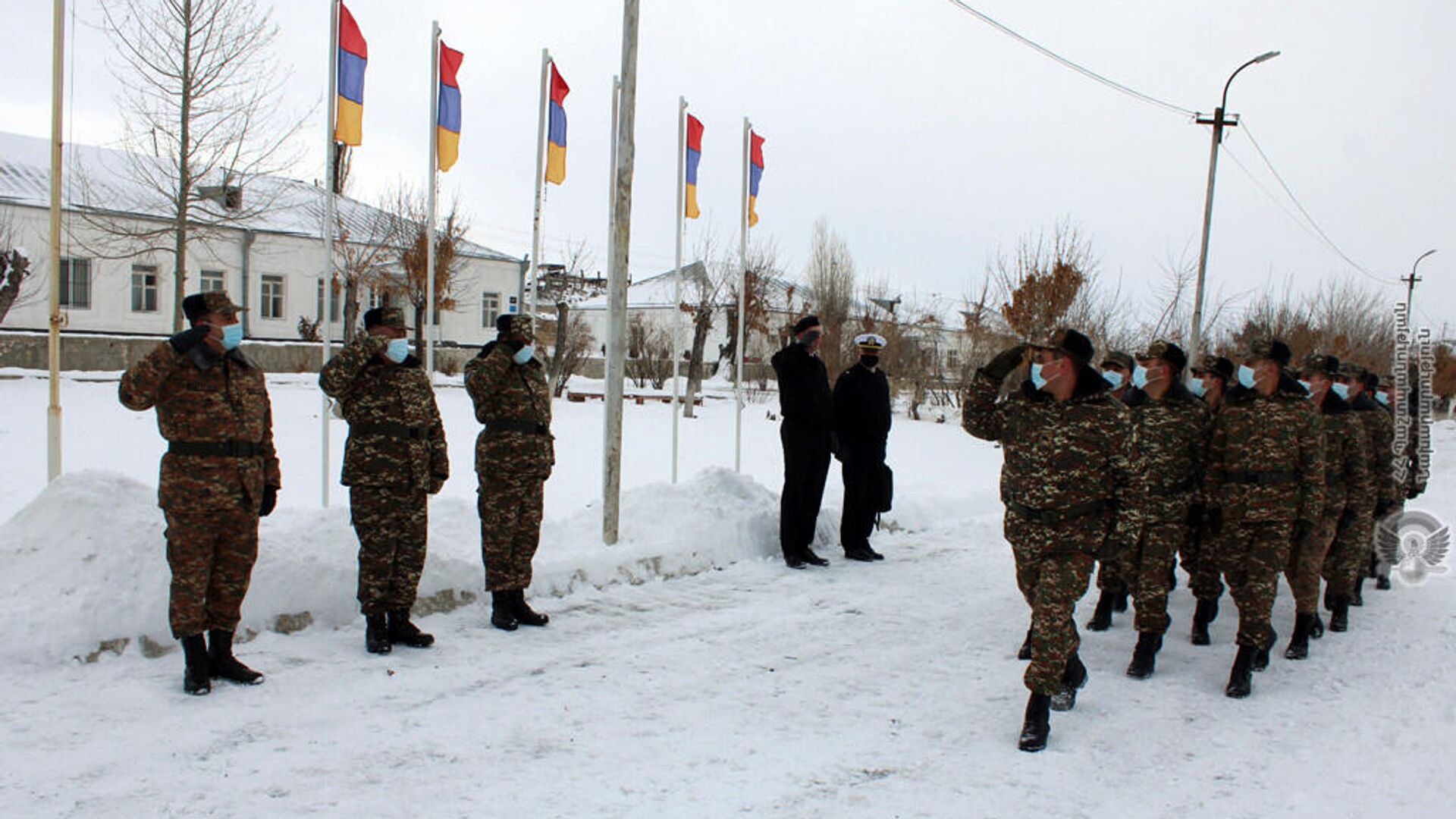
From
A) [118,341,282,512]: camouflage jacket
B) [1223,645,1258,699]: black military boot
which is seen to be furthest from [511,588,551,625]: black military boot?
[1223,645,1258,699]: black military boot

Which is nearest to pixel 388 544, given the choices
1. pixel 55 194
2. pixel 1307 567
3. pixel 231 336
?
pixel 231 336

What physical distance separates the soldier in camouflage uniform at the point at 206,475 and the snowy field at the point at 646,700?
0.31 meters

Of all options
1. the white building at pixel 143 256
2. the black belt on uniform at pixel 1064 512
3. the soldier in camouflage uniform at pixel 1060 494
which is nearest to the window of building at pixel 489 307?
the white building at pixel 143 256

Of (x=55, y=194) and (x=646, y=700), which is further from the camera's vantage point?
(x=55, y=194)

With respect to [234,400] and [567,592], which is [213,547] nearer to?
[234,400]

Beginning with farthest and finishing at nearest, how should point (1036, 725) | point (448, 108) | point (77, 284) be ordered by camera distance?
1. point (77, 284)
2. point (448, 108)
3. point (1036, 725)

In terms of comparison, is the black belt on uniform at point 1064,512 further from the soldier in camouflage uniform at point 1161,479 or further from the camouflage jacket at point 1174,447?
the camouflage jacket at point 1174,447

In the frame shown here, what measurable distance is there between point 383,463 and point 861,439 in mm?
4752

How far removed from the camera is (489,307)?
42.7 m

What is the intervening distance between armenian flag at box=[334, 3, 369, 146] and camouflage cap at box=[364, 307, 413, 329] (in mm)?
3356

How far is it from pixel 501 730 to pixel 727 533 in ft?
14.4

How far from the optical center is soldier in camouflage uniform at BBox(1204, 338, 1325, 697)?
221 inches

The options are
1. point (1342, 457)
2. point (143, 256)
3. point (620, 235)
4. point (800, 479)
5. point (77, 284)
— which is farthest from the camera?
point (143, 256)

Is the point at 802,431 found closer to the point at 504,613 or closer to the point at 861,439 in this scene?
the point at 861,439
